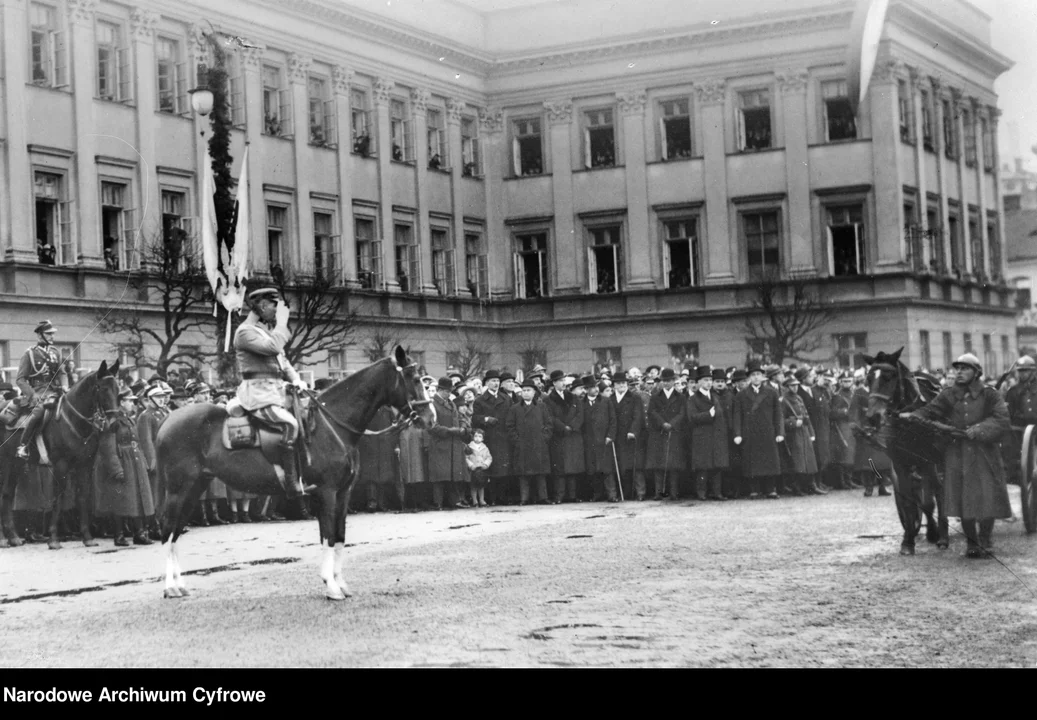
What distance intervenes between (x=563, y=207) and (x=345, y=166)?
7.45 ft

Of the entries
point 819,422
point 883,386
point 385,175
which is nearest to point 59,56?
point 385,175

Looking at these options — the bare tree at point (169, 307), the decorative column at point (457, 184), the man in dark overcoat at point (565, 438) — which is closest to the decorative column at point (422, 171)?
the decorative column at point (457, 184)

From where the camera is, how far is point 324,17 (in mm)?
15234

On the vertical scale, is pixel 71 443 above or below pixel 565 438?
above

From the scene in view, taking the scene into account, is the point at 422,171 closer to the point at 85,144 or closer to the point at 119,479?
the point at 85,144

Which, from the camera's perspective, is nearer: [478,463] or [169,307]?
[169,307]

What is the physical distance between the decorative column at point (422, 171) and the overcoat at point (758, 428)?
25.6 ft

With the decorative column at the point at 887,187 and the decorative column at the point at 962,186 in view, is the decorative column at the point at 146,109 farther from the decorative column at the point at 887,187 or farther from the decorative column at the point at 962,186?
the decorative column at the point at 962,186

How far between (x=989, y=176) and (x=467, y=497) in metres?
10.1

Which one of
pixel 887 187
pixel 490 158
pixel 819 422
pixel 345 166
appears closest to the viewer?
pixel 345 166

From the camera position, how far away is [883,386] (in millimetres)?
12773

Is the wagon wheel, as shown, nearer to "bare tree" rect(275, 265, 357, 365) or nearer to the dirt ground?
the dirt ground

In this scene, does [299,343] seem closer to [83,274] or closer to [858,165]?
[83,274]

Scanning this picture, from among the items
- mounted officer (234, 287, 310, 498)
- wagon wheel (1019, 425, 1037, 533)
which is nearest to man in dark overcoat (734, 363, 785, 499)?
wagon wheel (1019, 425, 1037, 533)
